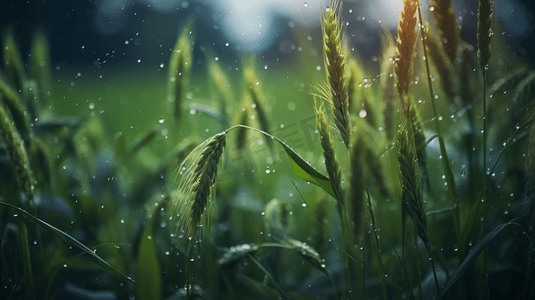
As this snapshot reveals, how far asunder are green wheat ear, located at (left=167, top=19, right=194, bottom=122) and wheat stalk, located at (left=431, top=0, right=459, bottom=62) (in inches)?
23.2

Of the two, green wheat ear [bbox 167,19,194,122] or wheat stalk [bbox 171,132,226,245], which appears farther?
green wheat ear [bbox 167,19,194,122]

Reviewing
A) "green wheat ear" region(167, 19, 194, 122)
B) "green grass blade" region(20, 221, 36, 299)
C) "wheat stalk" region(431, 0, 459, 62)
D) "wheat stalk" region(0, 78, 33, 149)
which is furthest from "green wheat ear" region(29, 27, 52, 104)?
"wheat stalk" region(431, 0, 459, 62)

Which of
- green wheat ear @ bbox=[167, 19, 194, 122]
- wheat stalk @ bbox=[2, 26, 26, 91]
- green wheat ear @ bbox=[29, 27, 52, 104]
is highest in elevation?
green wheat ear @ bbox=[29, 27, 52, 104]

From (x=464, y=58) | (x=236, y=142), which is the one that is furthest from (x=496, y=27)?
(x=236, y=142)

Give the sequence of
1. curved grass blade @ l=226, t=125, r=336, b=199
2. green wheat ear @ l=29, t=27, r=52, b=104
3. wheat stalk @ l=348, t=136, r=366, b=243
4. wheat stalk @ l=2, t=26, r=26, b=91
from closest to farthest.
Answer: curved grass blade @ l=226, t=125, r=336, b=199 < wheat stalk @ l=348, t=136, r=366, b=243 < wheat stalk @ l=2, t=26, r=26, b=91 < green wheat ear @ l=29, t=27, r=52, b=104

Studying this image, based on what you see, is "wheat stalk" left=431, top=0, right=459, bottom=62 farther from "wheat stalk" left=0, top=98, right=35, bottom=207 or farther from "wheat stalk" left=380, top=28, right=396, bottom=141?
"wheat stalk" left=0, top=98, right=35, bottom=207

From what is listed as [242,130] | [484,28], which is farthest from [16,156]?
[484,28]

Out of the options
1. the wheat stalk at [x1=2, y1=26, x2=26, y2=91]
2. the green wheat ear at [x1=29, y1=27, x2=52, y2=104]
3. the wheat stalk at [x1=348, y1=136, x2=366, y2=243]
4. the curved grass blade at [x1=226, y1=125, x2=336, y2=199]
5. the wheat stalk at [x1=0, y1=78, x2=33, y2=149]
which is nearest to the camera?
the curved grass blade at [x1=226, y1=125, x2=336, y2=199]

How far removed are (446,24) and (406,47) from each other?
0.72 feet

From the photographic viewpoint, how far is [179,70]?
77cm

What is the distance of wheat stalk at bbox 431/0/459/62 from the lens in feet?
1.76

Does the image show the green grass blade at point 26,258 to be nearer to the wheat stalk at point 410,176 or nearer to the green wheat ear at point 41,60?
the wheat stalk at point 410,176

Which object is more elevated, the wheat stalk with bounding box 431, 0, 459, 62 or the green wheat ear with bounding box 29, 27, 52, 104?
the green wheat ear with bounding box 29, 27, 52, 104

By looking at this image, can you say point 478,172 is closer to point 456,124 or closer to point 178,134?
point 456,124
